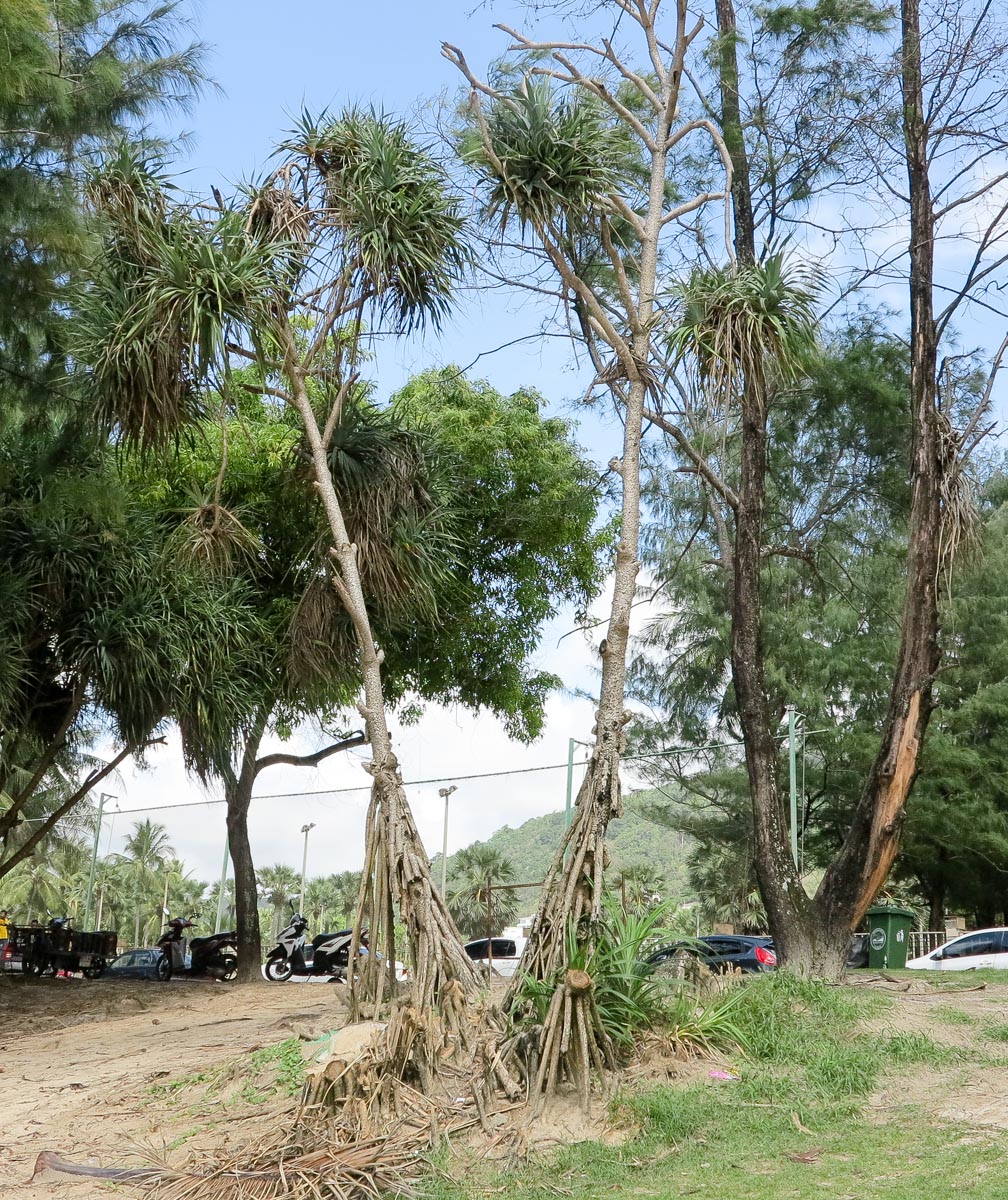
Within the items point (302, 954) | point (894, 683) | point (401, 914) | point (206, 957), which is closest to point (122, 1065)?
point (401, 914)

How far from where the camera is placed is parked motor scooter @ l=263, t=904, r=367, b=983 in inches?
651

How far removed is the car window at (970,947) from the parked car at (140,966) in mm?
11408

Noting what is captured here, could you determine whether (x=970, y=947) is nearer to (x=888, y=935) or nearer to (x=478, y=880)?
(x=888, y=935)

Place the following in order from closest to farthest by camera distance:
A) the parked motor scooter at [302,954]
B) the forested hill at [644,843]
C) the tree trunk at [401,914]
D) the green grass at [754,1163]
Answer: the green grass at [754,1163]
the tree trunk at [401,914]
the parked motor scooter at [302,954]
the forested hill at [644,843]

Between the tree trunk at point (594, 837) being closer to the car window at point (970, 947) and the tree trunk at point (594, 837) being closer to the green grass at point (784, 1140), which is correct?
the green grass at point (784, 1140)

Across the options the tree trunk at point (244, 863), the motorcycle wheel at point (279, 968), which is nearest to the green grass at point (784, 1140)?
the tree trunk at point (244, 863)

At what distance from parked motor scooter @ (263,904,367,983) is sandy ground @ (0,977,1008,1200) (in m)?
4.98

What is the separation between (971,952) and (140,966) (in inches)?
493

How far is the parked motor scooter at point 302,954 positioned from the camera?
1655 centimetres

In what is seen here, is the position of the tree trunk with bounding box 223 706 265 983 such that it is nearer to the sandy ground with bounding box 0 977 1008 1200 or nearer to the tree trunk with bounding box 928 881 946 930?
the sandy ground with bounding box 0 977 1008 1200

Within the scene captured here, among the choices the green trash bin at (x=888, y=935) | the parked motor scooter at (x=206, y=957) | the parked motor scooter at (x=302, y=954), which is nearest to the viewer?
the green trash bin at (x=888, y=935)

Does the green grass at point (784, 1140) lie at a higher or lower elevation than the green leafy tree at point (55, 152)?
lower

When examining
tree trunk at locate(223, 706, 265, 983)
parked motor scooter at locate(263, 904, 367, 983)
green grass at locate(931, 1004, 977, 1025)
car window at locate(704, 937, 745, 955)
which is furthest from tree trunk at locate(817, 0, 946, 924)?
parked motor scooter at locate(263, 904, 367, 983)

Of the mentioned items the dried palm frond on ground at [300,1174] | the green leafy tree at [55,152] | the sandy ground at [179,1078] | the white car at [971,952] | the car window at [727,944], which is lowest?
the dried palm frond on ground at [300,1174]
